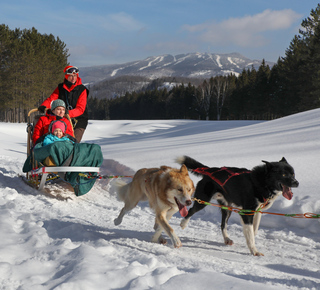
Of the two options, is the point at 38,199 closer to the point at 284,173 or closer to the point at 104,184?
the point at 104,184

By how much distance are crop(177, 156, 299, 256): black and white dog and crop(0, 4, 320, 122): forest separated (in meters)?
29.8

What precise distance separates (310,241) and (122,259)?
2306mm

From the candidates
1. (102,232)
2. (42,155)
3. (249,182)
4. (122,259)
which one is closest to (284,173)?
(249,182)

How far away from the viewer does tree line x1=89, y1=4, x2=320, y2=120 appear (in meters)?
32.7

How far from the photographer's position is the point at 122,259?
2.87 m

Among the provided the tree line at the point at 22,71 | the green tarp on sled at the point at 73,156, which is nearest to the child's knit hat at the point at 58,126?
the green tarp on sled at the point at 73,156

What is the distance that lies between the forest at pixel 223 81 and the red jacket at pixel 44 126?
95.3 ft

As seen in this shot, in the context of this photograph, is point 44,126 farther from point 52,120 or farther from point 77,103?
point 77,103

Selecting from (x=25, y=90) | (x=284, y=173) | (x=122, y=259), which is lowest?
(x=122, y=259)

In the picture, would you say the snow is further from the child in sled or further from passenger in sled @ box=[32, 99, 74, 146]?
passenger in sled @ box=[32, 99, 74, 146]

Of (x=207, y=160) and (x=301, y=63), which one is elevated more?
(x=301, y=63)

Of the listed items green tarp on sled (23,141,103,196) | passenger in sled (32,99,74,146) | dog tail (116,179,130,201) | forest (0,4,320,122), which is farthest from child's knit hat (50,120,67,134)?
forest (0,4,320,122)

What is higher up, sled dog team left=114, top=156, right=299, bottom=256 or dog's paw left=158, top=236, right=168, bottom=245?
sled dog team left=114, top=156, right=299, bottom=256

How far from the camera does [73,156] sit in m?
5.25
